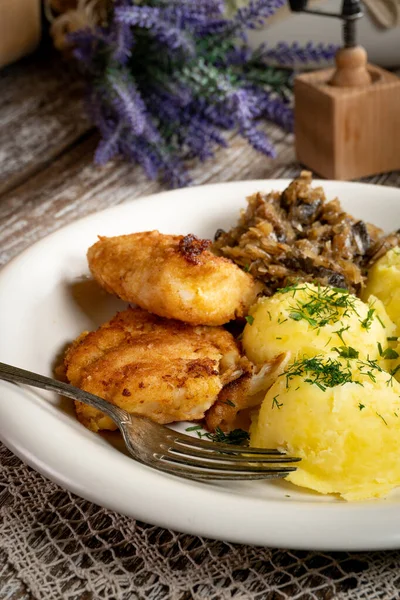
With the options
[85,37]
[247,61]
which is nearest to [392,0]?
[247,61]

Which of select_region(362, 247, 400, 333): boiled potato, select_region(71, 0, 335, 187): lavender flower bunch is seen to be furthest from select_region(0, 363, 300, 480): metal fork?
select_region(71, 0, 335, 187): lavender flower bunch

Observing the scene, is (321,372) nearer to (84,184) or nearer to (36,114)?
(84,184)

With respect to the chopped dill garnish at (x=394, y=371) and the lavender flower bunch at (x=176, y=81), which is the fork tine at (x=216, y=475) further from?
the lavender flower bunch at (x=176, y=81)

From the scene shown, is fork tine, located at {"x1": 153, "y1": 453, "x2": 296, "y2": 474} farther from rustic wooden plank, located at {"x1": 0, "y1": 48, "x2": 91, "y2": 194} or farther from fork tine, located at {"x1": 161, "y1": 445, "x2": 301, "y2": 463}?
rustic wooden plank, located at {"x1": 0, "y1": 48, "x2": 91, "y2": 194}

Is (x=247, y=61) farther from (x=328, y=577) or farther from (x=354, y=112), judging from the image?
(x=328, y=577)

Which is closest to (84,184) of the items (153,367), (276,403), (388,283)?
(388,283)

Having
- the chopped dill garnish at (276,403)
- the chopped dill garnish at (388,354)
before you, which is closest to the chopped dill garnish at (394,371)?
the chopped dill garnish at (388,354)
